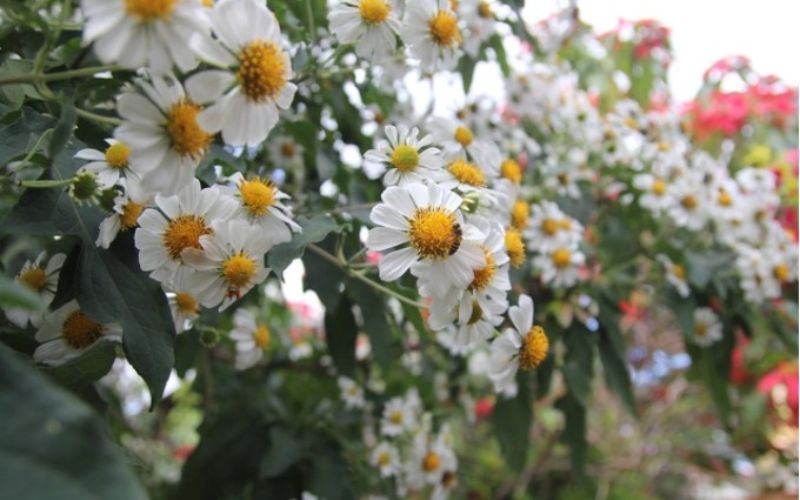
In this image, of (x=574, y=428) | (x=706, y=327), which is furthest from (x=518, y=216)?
(x=706, y=327)

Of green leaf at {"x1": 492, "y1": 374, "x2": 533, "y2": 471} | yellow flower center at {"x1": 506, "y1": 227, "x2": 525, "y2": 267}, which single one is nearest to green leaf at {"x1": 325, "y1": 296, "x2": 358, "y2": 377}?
green leaf at {"x1": 492, "y1": 374, "x2": 533, "y2": 471}

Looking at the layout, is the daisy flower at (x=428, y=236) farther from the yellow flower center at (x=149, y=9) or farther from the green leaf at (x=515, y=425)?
the green leaf at (x=515, y=425)

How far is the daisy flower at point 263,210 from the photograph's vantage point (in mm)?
630

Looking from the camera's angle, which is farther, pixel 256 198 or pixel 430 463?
pixel 430 463

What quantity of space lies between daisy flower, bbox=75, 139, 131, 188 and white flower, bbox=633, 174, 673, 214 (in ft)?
3.32

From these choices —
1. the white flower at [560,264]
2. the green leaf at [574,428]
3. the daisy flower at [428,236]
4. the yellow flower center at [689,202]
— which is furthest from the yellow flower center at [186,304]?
the yellow flower center at [689,202]

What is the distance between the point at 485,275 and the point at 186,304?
1.01 feet

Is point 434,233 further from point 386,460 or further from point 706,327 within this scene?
point 706,327

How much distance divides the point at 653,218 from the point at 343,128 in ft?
2.29

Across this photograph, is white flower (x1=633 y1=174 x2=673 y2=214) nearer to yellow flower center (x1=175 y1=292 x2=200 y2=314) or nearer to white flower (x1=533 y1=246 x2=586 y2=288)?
white flower (x1=533 y1=246 x2=586 y2=288)

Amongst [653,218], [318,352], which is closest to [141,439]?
[318,352]

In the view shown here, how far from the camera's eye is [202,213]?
0.61 metres

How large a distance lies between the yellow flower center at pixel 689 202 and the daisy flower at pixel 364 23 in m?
0.84

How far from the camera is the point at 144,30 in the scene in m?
0.45
